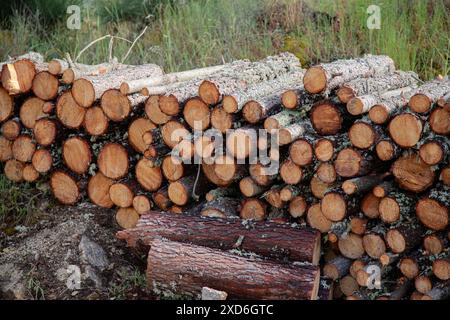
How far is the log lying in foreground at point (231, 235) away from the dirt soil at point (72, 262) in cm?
23

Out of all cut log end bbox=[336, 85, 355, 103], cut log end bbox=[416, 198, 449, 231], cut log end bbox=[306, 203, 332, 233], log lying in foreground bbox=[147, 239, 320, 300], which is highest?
cut log end bbox=[336, 85, 355, 103]

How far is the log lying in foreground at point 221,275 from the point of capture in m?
3.30

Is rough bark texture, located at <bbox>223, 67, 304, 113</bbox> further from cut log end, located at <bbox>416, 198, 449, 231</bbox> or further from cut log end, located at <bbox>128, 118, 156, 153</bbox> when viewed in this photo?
cut log end, located at <bbox>416, 198, 449, 231</bbox>

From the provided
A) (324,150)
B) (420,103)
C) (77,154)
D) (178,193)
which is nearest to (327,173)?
(324,150)

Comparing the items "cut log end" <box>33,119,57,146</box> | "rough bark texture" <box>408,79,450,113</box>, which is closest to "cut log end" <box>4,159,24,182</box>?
"cut log end" <box>33,119,57,146</box>

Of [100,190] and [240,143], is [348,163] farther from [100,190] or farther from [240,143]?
[100,190]

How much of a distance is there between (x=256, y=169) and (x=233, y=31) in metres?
3.29

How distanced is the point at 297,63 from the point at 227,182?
5.75 ft

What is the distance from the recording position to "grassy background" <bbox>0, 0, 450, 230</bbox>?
620 centimetres

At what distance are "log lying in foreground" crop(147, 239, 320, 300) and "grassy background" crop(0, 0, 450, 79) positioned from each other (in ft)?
9.13

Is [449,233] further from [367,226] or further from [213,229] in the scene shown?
[213,229]

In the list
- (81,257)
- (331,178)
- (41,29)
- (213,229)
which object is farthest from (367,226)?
(41,29)

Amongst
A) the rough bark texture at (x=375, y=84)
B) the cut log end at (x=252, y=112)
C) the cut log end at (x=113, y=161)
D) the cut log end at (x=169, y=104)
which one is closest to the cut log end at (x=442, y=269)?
the rough bark texture at (x=375, y=84)

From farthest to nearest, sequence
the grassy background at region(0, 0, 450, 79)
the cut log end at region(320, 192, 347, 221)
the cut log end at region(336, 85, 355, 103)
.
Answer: the grassy background at region(0, 0, 450, 79) < the cut log end at region(336, 85, 355, 103) < the cut log end at region(320, 192, 347, 221)
